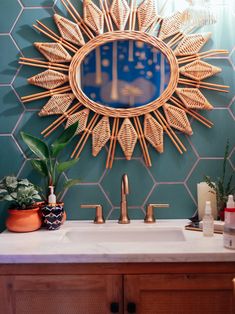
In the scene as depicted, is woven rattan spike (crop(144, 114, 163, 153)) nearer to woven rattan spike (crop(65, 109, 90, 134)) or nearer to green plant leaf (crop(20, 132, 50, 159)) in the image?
woven rattan spike (crop(65, 109, 90, 134))

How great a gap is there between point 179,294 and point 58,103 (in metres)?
1.08

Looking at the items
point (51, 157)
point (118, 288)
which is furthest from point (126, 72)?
point (118, 288)

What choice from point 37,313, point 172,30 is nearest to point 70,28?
point 172,30

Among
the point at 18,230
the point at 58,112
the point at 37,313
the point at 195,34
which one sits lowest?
the point at 37,313

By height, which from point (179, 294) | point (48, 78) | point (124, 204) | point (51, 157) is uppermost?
point (48, 78)

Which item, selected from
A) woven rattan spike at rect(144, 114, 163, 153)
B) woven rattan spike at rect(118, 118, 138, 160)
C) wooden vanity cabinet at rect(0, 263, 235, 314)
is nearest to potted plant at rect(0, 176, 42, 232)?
wooden vanity cabinet at rect(0, 263, 235, 314)

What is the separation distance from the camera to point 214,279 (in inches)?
57.3

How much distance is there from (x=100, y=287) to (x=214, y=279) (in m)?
0.43

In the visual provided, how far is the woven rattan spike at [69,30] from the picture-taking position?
196cm

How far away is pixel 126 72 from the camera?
1.98 meters

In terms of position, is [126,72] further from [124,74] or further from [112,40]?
[112,40]

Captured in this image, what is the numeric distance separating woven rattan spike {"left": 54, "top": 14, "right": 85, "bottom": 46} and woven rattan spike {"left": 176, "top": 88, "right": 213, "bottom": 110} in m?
0.56

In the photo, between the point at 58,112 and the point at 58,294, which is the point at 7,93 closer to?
the point at 58,112

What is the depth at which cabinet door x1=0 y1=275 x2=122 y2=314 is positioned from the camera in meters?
1.46
